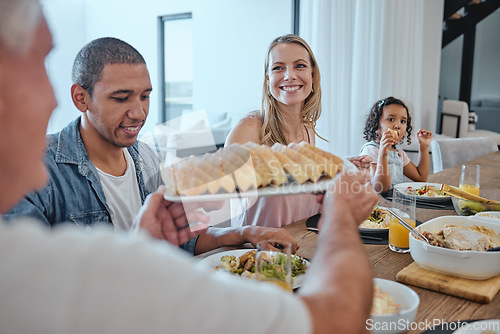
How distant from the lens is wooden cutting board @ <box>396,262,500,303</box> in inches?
43.8

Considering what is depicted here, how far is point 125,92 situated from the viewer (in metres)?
1.56

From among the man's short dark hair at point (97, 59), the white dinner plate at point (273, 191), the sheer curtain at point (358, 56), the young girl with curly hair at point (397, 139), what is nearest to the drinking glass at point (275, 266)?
the white dinner plate at point (273, 191)

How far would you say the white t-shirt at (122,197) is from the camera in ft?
5.39

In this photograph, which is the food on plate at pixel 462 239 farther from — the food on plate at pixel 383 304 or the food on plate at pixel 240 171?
the food on plate at pixel 240 171

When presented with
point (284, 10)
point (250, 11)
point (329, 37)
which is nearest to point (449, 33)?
point (284, 10)

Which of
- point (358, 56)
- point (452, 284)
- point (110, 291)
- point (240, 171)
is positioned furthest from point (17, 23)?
point (358, 56)

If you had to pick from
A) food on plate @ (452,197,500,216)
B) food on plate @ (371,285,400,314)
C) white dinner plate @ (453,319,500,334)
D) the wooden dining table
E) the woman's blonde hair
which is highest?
the woman's blonde hair

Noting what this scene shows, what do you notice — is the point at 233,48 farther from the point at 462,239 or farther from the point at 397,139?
the point at 462,239

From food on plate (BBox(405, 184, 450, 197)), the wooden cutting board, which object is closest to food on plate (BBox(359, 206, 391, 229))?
the wooden cutting board

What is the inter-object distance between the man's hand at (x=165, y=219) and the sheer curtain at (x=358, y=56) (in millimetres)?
2795

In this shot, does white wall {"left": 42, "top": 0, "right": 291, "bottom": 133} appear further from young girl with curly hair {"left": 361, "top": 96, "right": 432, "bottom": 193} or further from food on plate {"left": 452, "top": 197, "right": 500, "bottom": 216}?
food on plate {"left": 452, "top": 197, "right": 500, "bottom": 216}

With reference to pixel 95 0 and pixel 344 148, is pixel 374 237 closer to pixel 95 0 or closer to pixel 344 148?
pixel 344 148

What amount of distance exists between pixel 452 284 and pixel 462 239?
0.67 feet

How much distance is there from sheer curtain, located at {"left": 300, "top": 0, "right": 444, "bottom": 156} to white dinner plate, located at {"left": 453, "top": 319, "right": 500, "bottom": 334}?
3.05m
